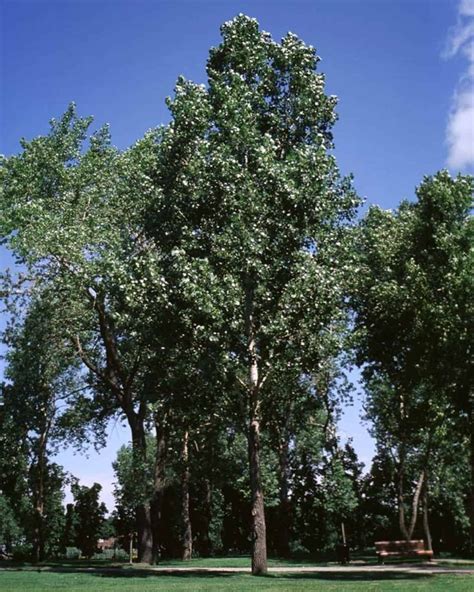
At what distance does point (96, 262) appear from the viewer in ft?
102

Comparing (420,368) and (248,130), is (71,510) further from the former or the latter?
(248,130)

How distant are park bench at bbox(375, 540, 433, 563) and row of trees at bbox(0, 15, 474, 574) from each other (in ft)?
21.7

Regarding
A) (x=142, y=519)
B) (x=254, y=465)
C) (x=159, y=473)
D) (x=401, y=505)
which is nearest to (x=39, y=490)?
(x=142, y=519)

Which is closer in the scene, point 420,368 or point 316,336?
point 316,336

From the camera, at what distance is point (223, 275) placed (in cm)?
2534

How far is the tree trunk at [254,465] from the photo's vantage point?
2403 cm

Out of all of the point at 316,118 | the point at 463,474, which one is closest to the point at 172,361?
the point at 316,118

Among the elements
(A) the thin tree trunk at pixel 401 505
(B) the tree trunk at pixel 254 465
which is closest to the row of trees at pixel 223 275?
(B) the tree trunk at pixel 254 465

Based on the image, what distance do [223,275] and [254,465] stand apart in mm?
7835

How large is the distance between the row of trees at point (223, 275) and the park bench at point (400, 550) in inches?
261

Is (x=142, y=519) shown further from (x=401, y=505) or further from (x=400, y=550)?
(x=401, y=505)

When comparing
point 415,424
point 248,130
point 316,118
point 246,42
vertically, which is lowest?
point 415,424

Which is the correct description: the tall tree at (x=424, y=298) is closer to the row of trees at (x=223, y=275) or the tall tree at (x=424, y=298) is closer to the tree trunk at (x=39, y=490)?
the row of trees at (x=223, y=275)

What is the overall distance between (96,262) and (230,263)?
9.50m
